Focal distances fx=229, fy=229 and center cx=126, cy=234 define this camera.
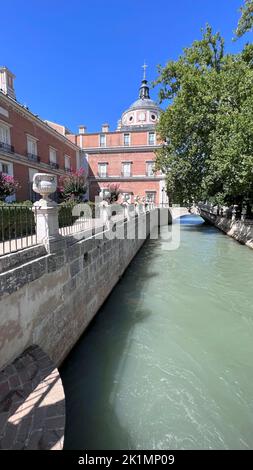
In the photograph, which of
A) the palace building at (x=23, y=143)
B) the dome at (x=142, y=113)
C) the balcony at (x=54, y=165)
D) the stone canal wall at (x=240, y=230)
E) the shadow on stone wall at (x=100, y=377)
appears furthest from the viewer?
the dome at (x=142, y=113)

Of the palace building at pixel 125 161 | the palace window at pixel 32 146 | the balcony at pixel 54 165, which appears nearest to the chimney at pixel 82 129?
the palace building at pixel 125 161

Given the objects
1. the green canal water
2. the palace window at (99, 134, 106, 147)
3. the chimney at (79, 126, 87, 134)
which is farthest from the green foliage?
the chimney at (79, 126, 87, 134)

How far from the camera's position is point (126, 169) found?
107 feet

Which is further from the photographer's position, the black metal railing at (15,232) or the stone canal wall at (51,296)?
the black metal railing at (15,232)

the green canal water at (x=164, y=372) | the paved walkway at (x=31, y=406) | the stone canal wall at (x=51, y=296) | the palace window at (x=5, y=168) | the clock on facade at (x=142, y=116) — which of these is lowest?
the green canal water at (x=164, y=372)

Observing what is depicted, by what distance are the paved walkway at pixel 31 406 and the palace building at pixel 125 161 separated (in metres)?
29.3

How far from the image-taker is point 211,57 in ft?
53.4

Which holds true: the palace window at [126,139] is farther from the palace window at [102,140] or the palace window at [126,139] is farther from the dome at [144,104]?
the dome at [144,104]

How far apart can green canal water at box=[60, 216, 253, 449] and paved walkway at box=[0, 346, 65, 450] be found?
35.7 inches

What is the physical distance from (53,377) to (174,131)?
17735 millimetres

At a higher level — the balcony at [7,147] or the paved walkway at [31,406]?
the balcony at [7,147]

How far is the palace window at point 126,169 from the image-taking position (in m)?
32.4

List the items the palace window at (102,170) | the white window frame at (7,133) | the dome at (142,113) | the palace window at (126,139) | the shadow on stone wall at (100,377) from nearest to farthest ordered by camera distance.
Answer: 1. the shadow on stone wall at (100,377)
2. the white window frame at (7,133)
3. the palace window at (126,139)
4. the palace window at (102,170)
5. the dome at (142,113)
